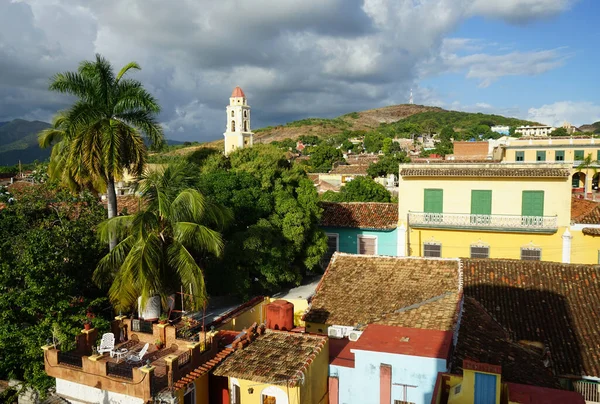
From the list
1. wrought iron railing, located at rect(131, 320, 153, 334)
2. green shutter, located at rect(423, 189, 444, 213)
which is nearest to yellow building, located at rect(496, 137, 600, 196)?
green shutter, located at rect(423, 189, 444, 213)

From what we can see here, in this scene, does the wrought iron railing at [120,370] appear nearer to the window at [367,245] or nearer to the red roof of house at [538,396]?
the red roof of house at [538,396]

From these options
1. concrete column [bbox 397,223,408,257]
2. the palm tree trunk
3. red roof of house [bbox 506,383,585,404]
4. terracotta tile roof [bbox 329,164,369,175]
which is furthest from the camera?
terracotta tile roof [bbox 329,164,369,175]

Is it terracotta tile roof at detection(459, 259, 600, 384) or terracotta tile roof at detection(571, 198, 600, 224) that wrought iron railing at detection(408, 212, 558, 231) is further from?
terracotta tile roof at detection(459, 259, 600, 384)

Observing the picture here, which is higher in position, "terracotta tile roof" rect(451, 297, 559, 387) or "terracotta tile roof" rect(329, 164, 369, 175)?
"terracotta tile roof" rect(329, 164, 369, 175)

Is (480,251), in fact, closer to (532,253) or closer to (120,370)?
(532,253)

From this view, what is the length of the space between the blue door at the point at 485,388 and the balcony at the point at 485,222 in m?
15.3

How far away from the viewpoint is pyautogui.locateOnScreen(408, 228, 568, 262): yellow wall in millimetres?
19922

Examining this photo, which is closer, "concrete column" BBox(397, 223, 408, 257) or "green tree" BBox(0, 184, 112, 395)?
"green tree" BBox(0, 184, 112, 395)

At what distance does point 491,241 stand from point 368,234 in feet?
19.3

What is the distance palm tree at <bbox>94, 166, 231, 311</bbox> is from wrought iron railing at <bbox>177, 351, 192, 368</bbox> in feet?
7.43

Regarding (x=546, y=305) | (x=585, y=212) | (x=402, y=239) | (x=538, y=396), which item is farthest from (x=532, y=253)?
(x=538, y=396)

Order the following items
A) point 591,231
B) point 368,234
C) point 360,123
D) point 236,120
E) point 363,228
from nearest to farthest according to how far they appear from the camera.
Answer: point 591,231 → point 363,228 → point 368,234 → point 236,120 → point 360,123

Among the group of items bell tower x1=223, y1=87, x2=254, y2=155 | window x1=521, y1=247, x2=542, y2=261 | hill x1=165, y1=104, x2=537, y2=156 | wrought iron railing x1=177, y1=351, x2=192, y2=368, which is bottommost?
window x1=521, y1=247, x2=542, y2=261

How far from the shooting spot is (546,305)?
1308 centimetres
